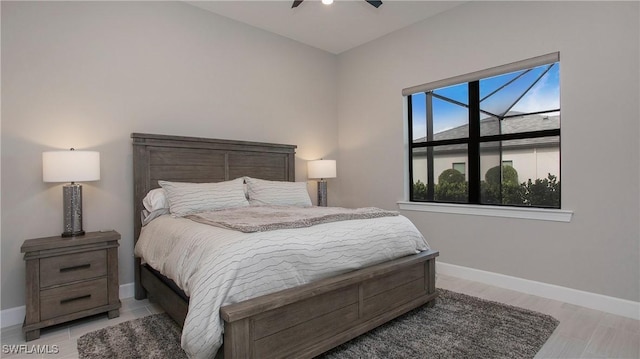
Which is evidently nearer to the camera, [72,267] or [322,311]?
[322,311]

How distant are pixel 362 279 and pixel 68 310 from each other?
6.67 ft

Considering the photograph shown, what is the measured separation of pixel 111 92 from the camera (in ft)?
9.31

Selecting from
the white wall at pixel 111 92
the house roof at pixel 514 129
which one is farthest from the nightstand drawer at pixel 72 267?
the house roof at pixel 514 129

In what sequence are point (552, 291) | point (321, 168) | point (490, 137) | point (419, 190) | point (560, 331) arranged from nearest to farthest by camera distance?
1. point (560, 331)
2. point (552, 291)
3. point (490, 137)
4. point (419, 190)
5. point (321, 168)

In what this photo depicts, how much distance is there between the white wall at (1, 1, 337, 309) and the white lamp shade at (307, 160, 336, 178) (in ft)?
2.03

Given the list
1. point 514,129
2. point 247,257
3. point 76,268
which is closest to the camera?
point 247,257

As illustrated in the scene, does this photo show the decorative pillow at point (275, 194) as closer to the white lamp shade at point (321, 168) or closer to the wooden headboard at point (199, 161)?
the wooden headboard at point (199, 161)

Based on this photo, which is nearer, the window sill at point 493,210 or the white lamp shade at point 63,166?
the white lamp shade at point 63,166

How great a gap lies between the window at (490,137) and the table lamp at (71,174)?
318 centimetres

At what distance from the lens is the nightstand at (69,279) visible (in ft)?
6.95

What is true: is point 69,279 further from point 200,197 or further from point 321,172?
point 321,172

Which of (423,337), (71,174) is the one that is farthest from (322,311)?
(71,174)

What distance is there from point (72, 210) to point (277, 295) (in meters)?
1.91

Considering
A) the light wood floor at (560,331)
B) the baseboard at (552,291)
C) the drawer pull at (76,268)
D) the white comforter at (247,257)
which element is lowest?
the light wood floor at (560,331)
